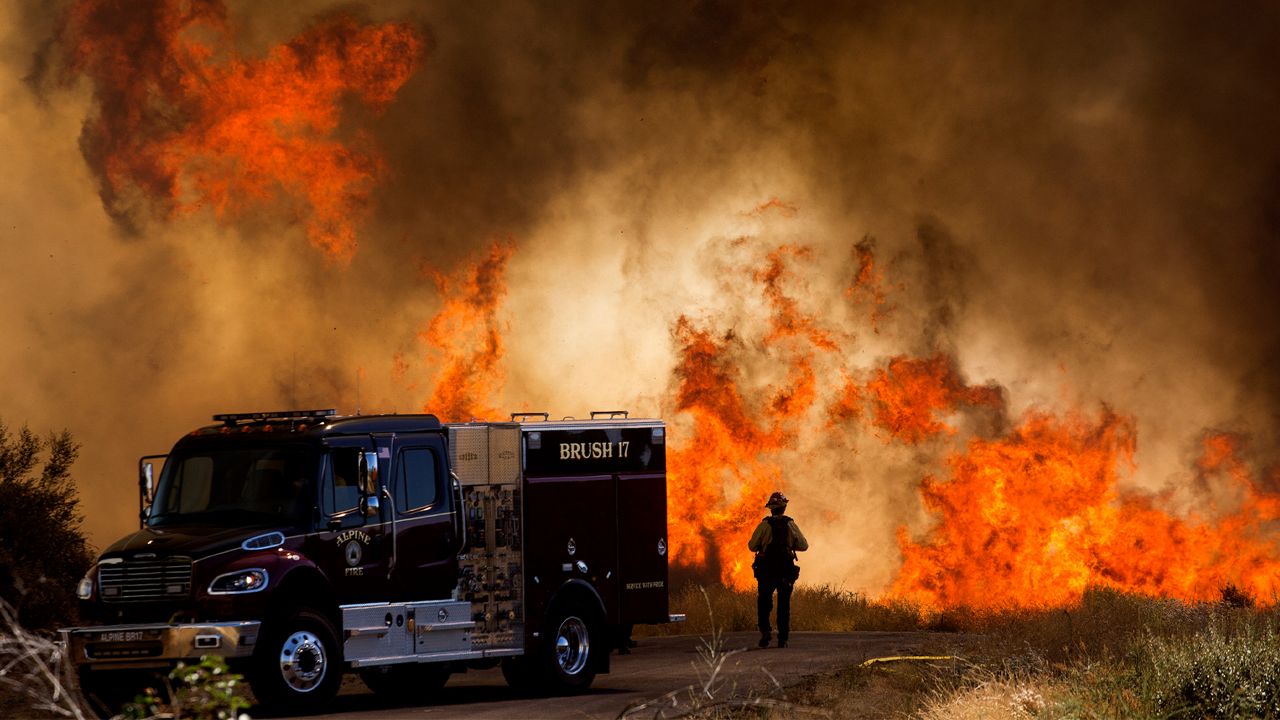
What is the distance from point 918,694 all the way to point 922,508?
75.2 ft

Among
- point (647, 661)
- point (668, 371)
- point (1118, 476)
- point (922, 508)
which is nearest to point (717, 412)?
point (668, 371)

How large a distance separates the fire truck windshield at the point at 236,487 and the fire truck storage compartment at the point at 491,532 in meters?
2.04

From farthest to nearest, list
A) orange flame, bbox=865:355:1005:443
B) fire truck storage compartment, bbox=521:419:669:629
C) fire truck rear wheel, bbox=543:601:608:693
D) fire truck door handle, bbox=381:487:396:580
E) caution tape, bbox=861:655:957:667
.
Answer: orange flame, bbox=865:355:1005:443, caution tape, bbox=861:655:957:667, fire truck rear wheel, bbox=543:601:608:693, fire truck storage compartment, bbox=521:419:669:629, fire truck door handle, bbox=381:487:396:580

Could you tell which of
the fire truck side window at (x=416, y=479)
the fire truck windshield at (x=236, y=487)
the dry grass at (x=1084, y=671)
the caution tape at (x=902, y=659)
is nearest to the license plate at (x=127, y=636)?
the fire truck windshield at (x=236, y=487)

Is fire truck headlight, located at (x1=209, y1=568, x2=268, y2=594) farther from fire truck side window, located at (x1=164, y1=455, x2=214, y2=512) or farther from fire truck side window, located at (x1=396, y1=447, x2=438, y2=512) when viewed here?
fire truck side window, located at (x1=396, y1=447, x2=438, y2=512)

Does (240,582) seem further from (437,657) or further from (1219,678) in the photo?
(1219,678)

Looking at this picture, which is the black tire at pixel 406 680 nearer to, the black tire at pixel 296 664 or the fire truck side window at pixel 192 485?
the black tire at pixel 296 664

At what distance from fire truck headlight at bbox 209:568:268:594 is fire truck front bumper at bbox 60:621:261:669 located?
0.35 meters

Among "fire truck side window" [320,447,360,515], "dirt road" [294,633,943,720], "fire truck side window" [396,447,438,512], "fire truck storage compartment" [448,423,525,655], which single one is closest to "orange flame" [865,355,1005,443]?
"dirt road" [294,633,943,720]

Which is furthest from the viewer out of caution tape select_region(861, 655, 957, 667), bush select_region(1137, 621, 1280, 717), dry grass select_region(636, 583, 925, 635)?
dry grass select_region(636, 583, 925, 635)

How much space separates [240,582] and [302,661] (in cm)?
108

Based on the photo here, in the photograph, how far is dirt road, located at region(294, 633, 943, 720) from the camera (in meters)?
Result: 18.2

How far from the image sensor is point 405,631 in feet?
61.7

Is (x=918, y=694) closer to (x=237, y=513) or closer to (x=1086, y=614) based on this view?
(x=1086, y=614)
